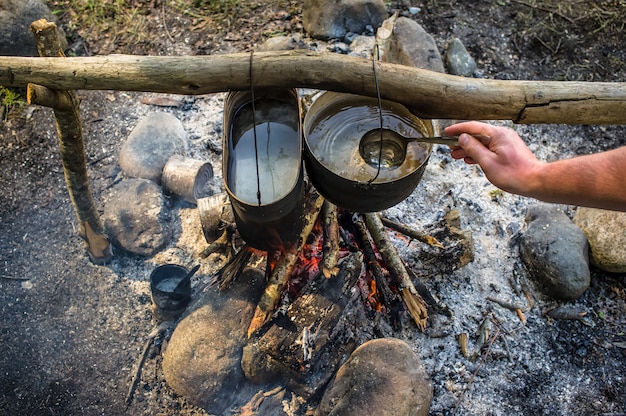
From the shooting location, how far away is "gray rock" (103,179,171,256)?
3.73 m

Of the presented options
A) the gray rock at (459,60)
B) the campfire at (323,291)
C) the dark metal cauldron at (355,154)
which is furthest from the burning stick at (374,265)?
the gray rock at (459,60)

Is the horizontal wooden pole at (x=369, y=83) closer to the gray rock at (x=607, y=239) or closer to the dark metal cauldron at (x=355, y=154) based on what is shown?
the dark metal cauldron at (x=355, y=154)

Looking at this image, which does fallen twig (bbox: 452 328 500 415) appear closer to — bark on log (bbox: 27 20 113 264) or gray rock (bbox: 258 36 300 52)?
bark on log (bbox: 27 20 113 264)

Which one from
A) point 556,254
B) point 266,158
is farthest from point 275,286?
point 556,254

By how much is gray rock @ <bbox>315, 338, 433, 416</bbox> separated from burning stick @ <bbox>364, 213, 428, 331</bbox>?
43 centimetres

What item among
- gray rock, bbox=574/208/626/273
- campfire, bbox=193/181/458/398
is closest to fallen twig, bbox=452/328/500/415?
campfire, bbox=193/181/458/398

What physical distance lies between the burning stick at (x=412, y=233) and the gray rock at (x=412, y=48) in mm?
1768

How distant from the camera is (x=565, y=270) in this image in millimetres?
3547

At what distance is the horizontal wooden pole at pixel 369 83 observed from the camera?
7.70ft

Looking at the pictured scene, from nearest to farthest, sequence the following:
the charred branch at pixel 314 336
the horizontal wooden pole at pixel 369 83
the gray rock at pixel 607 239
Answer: the horizontal wooden pole at pixel 369 83
the charred branch at pixel 314 336
the gray rock at pixel 607 239

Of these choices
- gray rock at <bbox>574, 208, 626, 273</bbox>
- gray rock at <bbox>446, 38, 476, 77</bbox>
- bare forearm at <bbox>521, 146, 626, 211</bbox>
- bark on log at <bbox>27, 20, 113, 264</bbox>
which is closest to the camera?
bare forearm at <bbox>521, 146, 626, 211</bbox>

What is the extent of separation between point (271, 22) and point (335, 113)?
126 inches

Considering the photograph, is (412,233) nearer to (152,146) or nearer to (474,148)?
(474,148)

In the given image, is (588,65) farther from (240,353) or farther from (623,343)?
(240,353)
